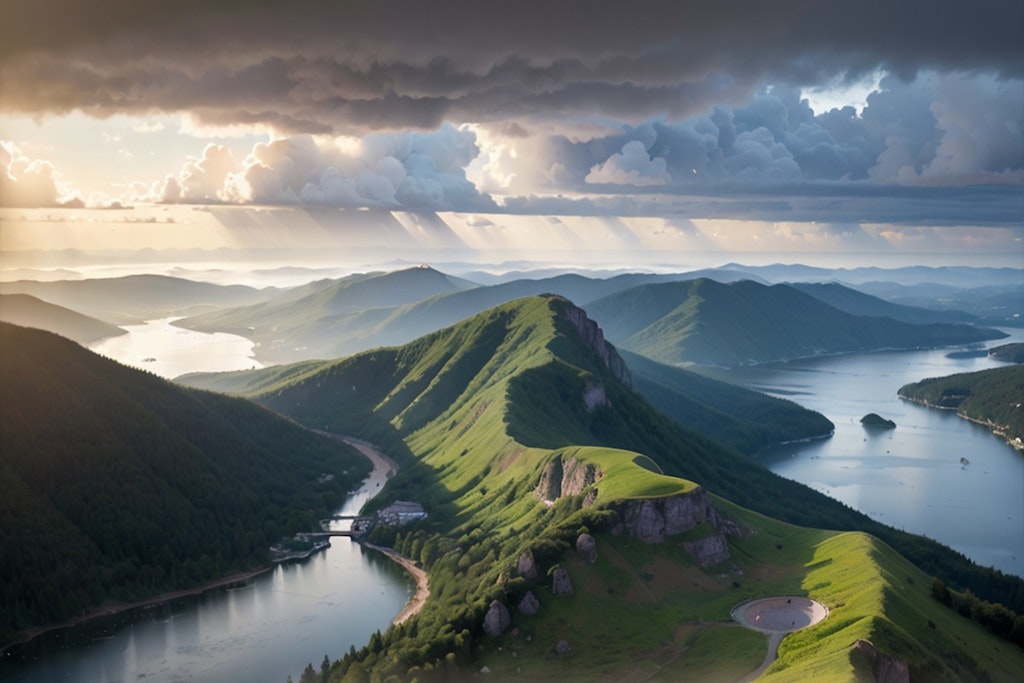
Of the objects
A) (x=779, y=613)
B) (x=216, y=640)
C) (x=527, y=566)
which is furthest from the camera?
(x=216, y=640)

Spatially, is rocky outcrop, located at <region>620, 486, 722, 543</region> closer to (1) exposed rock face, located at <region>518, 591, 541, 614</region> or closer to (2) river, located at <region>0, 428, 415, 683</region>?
(1) exposed rock face, located at <region>518, 591, 541, 614</region>

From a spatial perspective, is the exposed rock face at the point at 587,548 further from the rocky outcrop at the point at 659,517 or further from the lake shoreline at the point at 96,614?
the lake shoreline at the point at 96,614

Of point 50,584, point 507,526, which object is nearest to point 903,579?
point 507,526

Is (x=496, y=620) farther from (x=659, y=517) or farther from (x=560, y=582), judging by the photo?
(x=659, y=517)

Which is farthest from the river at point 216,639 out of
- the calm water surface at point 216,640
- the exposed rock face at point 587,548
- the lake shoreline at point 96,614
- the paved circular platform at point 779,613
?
the paved circular platform at point 779,613

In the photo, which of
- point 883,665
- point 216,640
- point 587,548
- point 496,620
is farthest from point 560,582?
point 216,640

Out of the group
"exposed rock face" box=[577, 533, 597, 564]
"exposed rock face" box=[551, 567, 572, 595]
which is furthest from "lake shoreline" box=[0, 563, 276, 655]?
"exposed rock face" box=[577, 533, 597, 564]
